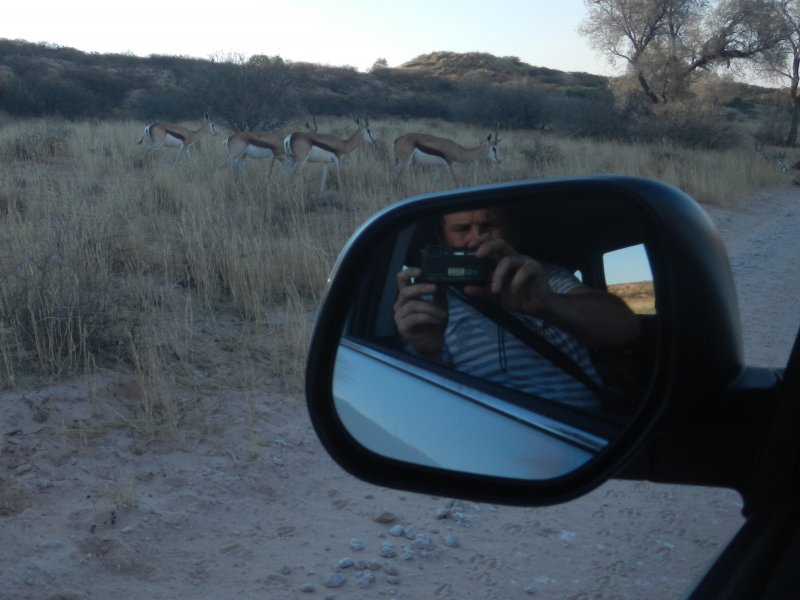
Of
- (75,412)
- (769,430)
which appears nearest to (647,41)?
(75,412)

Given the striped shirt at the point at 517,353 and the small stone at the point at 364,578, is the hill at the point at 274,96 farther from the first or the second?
the striped shirt at the point at 517,353

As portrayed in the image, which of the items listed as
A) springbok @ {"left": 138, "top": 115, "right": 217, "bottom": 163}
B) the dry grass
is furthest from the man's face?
springbok @ {"left": 138, "top": 115, "right": 217, "bottom": 163}

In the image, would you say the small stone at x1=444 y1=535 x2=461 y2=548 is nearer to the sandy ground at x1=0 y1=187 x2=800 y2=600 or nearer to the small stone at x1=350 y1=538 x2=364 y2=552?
the sandy ground at x1=0 y1=187 x2=800 y2=600

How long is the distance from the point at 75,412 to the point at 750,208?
12.1 metres

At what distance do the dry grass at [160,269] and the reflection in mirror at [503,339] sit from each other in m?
2.43

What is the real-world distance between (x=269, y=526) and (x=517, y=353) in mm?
2073

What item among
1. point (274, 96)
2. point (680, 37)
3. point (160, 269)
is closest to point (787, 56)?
point (680, 37)

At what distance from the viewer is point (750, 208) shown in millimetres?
14070

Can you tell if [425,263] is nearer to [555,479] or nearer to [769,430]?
[555,479]

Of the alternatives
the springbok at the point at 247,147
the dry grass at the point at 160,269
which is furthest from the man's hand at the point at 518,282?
the springbok at the point at 247,147

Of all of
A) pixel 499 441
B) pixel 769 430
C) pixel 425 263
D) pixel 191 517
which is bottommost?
pixel 191 517

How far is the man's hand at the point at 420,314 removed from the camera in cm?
183

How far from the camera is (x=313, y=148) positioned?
1506cm

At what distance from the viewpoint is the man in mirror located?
5.26 feet
